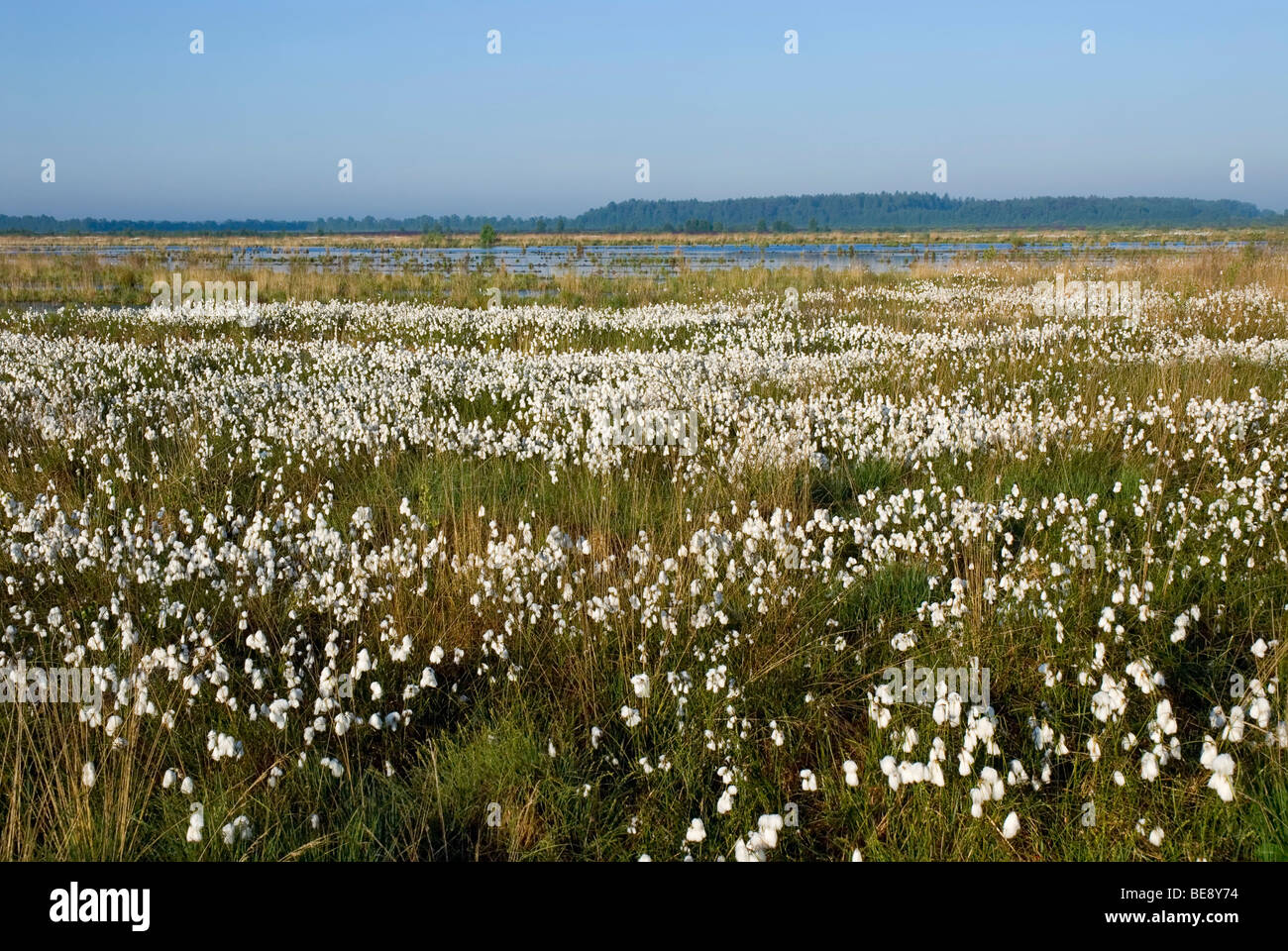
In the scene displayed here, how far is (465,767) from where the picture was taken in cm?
339

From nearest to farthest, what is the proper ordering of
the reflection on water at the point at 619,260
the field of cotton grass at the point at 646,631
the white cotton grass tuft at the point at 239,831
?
the white cotton grass tuft at the point at 239,831 < the field of cotton grass at the point at 646,631 < the reflection on water at the point at 619,260

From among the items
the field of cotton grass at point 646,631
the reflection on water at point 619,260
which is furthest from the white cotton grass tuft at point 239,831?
the reflection on water at point 619,260

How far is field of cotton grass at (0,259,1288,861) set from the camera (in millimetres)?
3049

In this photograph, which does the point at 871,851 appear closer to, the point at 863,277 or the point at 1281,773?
the point at 1281,773

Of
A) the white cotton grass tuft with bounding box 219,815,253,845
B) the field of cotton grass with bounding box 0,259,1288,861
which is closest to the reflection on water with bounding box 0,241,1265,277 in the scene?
the field of cotton grass with bounding box 0,259,1288,861

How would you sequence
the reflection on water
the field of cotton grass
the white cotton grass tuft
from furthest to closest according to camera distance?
the reflection on water
the field of cotton grass
the white cotton grass tuft

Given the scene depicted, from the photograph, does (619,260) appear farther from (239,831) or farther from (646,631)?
(239,831)

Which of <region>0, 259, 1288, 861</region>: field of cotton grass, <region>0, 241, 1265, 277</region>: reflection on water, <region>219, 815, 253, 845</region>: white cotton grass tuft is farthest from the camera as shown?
<region>0, 241, 1265, 277</region>: reflection on water

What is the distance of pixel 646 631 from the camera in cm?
400

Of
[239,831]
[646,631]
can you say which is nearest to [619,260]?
[646,631]

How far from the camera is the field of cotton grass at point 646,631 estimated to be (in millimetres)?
3049

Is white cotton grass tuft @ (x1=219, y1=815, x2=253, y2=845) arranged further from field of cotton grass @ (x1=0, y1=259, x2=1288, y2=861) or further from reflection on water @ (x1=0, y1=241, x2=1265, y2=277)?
reflection on water @ (x1=0, y1=241, x2=1265, y2=277)

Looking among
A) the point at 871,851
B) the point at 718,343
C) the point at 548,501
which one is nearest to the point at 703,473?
the point at 548,501

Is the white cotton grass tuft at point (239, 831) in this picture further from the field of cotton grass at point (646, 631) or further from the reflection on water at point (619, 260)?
the reflection on water at point (619, 260)
